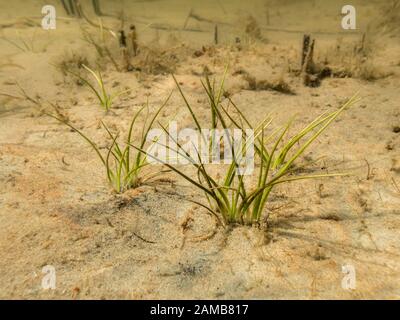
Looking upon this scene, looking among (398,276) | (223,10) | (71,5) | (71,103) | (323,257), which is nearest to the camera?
(398,276)

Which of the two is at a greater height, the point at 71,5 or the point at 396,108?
the point at 71,5

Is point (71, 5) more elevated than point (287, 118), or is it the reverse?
point (71, 5)

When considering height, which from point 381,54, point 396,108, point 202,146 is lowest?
point 202,146

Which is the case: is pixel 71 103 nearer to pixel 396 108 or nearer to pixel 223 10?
pixel 396 108

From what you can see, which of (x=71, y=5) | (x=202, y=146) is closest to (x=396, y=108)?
(x=202, y=146)

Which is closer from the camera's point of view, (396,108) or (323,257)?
(323,257)
